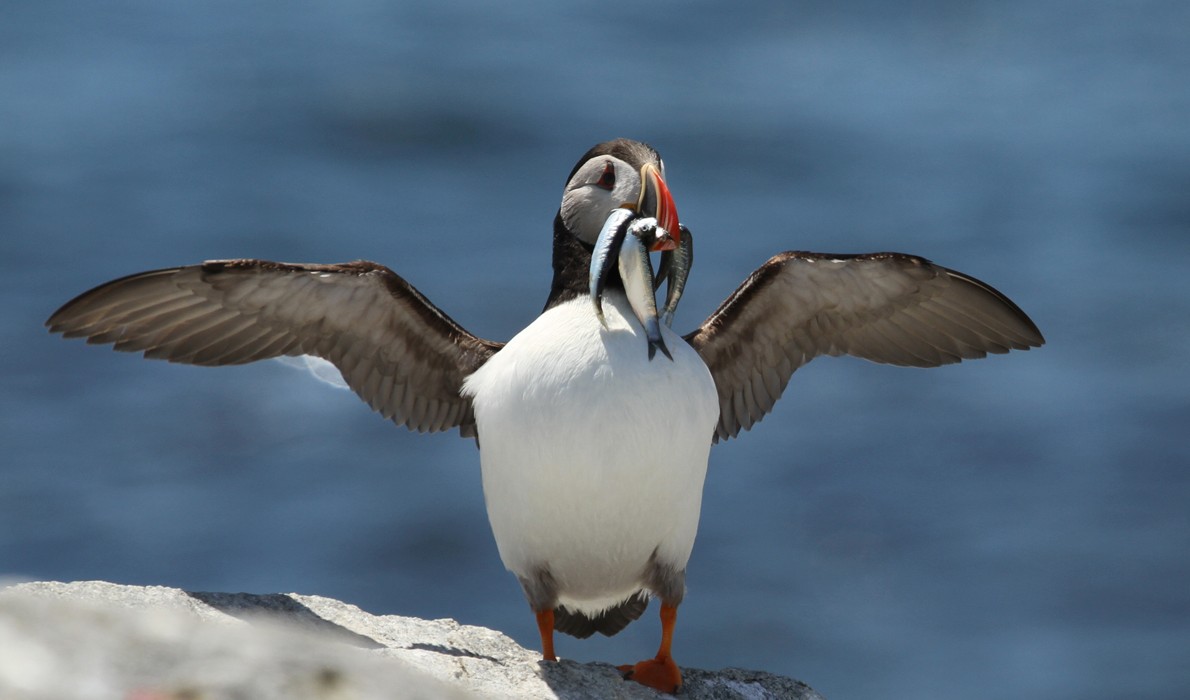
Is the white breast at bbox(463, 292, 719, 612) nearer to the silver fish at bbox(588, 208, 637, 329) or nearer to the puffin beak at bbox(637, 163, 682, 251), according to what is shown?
the silver fish at bbox(588, 208, 637, 329)

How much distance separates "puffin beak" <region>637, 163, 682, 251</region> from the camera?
7.01m

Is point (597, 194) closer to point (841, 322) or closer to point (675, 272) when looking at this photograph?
point (675, 272)

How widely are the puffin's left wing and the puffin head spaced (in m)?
1.05

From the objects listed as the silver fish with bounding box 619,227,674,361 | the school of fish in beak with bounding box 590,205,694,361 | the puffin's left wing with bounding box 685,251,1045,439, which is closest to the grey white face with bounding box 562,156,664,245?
the school of fish in beak with bounding box 590,205,694,361

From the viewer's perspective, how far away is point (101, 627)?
3330 millimetres

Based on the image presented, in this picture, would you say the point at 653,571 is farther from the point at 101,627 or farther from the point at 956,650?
the point at 956,650

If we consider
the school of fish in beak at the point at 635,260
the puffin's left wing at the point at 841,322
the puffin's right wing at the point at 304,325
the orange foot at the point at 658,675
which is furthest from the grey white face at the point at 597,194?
the orange foot at the point at 658,675

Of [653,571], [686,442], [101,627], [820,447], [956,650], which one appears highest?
[820,447]

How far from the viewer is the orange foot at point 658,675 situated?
7.07 metres

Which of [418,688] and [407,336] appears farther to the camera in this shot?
[407,336]

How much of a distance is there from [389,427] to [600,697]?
14.3m

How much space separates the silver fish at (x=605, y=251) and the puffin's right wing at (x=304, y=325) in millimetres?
1183

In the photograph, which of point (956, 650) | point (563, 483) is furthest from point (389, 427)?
point (563, 483)

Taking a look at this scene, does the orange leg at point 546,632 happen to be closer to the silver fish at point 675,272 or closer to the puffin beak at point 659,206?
the silver fish at point 675,272
